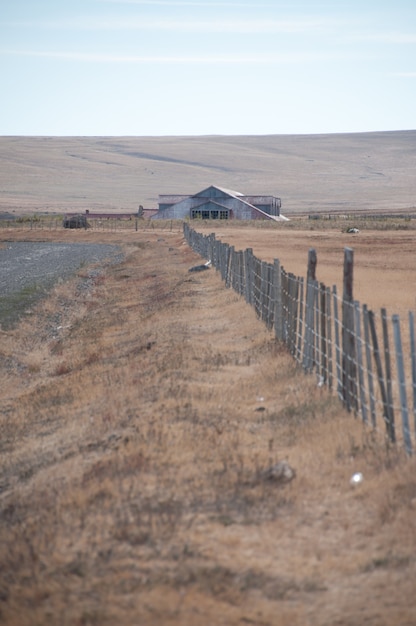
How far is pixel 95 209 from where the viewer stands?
156125 mm

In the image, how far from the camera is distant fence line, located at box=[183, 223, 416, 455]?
880 centimetres

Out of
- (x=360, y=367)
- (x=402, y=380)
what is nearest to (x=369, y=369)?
(x=360, y=367)

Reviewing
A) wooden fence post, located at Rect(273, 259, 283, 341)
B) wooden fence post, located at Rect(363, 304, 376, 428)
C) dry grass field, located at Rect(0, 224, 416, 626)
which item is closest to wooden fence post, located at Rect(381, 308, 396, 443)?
dry grass field, located at Rect(0, 224, 416, 626)

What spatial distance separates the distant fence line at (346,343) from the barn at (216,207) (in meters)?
75.9

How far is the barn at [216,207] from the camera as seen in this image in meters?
95.2

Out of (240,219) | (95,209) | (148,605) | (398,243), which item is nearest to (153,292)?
(148,605)

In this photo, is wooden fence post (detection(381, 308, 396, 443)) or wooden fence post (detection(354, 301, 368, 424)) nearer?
wooden fence post (detection(381, 308, 396, 443))

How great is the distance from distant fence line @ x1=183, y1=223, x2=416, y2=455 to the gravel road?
390 inches

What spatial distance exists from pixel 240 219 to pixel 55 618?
90.5 metres

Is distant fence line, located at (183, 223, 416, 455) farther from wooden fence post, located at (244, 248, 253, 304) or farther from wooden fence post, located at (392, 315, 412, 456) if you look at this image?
wooden fence post, located at (244, 248, 253, 304)

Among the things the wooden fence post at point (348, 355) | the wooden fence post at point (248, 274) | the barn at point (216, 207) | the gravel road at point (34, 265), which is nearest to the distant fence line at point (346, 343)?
the wooden fence post at point (348, 355)

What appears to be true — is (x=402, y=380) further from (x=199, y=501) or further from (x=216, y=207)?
(x=216, y=207)

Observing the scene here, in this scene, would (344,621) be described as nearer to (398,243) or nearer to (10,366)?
(10,366)

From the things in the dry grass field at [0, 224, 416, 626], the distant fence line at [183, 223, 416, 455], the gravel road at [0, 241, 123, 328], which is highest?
the distant fence line at [183, 223, 416, 455]
